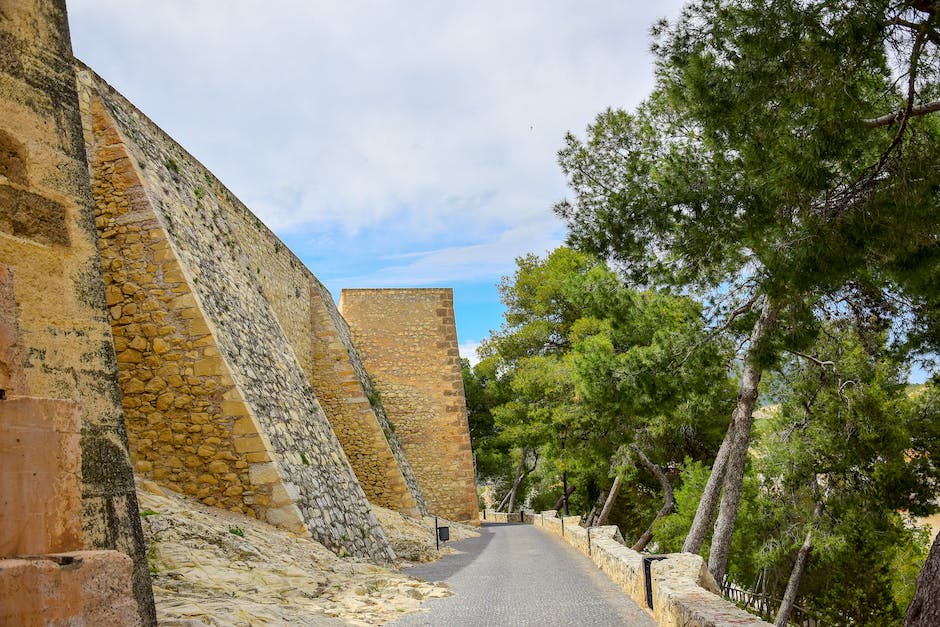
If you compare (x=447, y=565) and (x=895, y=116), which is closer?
(x=895, y=116)

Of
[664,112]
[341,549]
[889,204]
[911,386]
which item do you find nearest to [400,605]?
[341,549]

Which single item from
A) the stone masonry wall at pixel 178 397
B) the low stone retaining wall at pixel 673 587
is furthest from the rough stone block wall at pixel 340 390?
the stone masonry wall at pixel 178 397

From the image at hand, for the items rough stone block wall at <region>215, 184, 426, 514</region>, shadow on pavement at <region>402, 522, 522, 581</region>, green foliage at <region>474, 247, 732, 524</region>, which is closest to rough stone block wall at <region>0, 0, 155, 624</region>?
shadow on pavement at <region>402, 522, 522, 581</region>

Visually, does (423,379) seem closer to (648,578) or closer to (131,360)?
(131,360)

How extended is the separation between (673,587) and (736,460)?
14.6 ft

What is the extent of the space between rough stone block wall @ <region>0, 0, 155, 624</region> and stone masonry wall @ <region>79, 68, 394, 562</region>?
4.52 meters

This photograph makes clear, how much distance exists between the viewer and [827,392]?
1187cm

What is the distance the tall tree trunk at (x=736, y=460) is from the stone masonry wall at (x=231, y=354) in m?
4.41

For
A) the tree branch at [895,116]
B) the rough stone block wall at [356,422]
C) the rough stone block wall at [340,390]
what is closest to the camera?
the tree branch at [895,116]

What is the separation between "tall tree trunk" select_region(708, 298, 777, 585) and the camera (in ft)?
29.9

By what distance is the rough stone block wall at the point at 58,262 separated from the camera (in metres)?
2.62

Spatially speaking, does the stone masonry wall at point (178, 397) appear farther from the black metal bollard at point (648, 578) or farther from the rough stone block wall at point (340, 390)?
the rough stone block wall at point (340, 390)

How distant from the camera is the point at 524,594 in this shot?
725 cm

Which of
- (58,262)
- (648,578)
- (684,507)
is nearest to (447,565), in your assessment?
(648,578)
